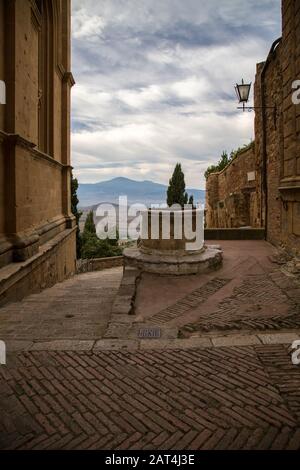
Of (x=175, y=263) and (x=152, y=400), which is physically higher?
(x=175, y=263)

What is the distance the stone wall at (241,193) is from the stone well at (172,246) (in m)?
6.21

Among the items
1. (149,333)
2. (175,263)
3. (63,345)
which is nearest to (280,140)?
(175,263)

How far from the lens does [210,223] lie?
81.1 ft

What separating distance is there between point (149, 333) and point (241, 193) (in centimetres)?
1355

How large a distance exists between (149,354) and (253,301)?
2.78 m

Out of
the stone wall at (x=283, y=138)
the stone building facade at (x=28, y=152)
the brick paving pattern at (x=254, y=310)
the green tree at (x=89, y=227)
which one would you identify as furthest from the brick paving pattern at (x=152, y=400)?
the green tree at (x=89, y=227)

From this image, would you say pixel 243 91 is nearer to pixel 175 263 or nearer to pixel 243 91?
pixel 243 91

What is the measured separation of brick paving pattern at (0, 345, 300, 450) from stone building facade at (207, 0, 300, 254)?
18.8 feet

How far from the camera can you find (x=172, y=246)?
8234 millimetres

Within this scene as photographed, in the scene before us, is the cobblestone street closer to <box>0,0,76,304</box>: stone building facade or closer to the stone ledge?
<box>0,0,76,304</box>: stone building facade

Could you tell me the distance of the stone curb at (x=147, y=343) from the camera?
3789 mm

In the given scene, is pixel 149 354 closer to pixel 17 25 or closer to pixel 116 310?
pixel 116 310

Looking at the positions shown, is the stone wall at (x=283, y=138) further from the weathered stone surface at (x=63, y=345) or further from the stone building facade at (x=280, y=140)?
the weathered stone surface at (x=63, y=345)

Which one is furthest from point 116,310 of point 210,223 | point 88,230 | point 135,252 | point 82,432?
point 88,230
